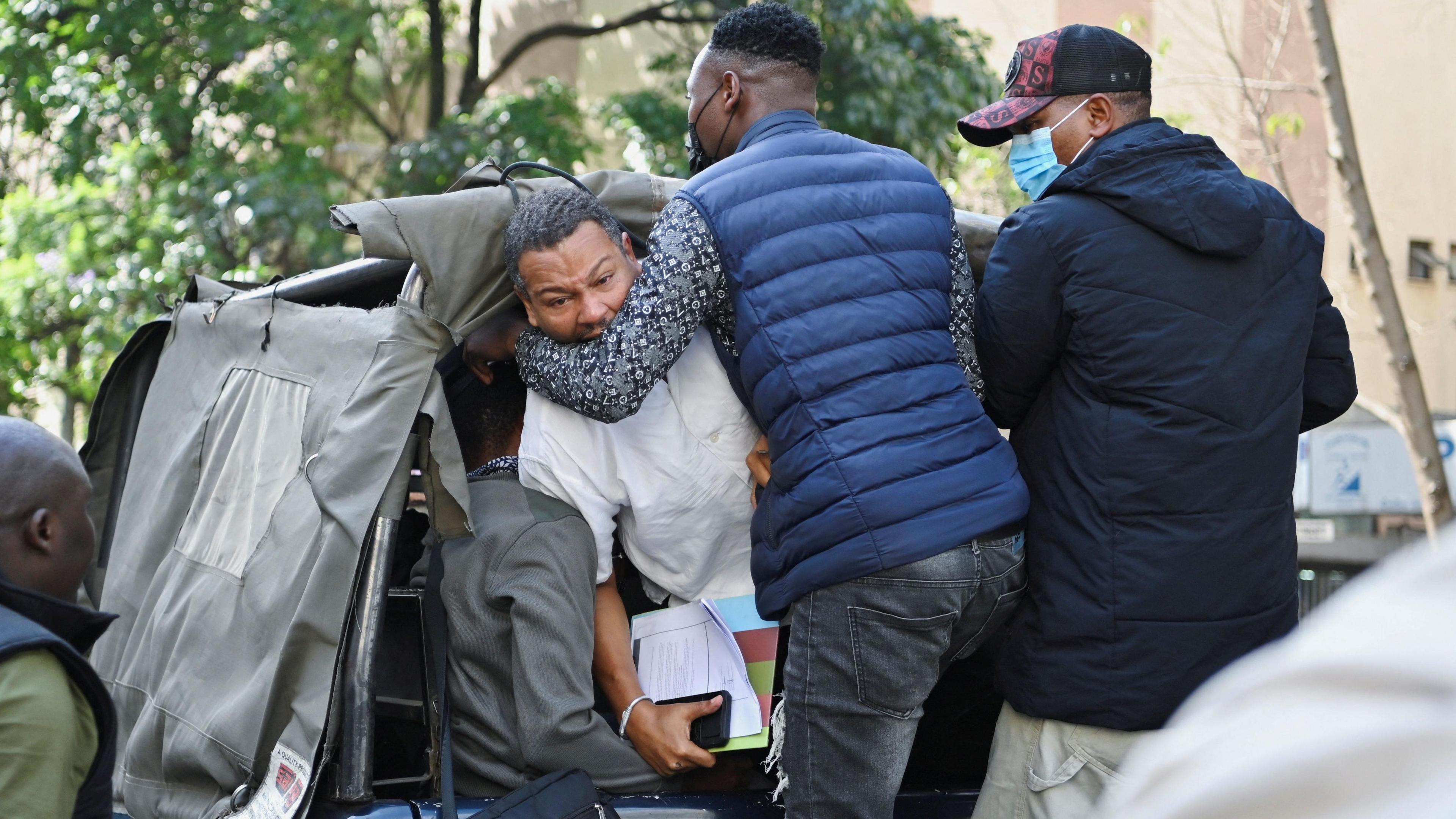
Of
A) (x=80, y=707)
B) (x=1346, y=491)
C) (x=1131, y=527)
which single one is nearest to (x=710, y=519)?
(x=1131, y=527)

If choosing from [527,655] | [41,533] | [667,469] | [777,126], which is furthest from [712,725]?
[41,533]

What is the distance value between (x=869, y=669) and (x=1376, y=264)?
4.31 metres

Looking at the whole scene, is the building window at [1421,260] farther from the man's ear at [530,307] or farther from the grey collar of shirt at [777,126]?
the man's ear at [530,307]

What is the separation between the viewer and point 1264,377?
7.95ft

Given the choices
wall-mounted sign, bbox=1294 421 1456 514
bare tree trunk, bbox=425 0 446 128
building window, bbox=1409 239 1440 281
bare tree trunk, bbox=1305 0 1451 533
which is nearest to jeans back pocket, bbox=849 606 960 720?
bare tree trunk, bbox=1305 0 1451 533

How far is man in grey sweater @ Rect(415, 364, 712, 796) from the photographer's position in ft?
9.29

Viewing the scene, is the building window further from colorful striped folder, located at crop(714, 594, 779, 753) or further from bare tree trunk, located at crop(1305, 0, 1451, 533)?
colorful striped folder, located at crop(714, 594, 779, 753)

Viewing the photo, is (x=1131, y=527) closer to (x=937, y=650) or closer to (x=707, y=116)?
(x=937, y=650)

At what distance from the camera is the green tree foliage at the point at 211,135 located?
26.7ft

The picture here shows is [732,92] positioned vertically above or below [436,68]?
above

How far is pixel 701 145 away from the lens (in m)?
2.90

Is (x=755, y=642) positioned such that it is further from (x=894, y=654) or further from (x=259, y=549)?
(x=259, y=549)

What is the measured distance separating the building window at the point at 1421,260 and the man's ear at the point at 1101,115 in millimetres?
9212

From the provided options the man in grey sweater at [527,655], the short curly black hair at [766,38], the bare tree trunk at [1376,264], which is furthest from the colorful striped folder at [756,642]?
the bare tree trunk at [1376,264]
